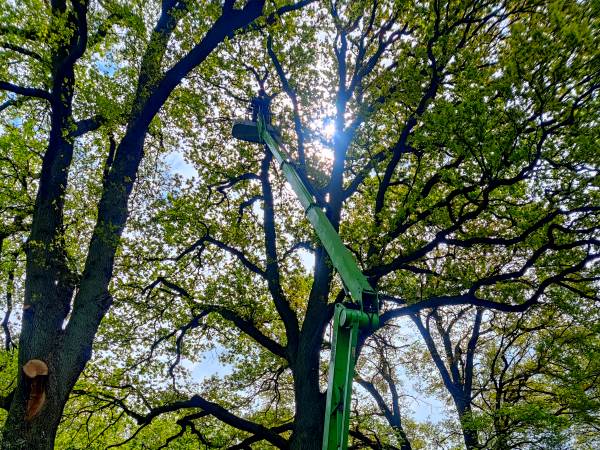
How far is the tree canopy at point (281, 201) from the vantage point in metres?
6.29

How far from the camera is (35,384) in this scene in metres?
5.25

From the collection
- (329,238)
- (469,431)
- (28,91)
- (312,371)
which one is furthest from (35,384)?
(469,431)

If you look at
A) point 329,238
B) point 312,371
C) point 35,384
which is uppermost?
point 329,238

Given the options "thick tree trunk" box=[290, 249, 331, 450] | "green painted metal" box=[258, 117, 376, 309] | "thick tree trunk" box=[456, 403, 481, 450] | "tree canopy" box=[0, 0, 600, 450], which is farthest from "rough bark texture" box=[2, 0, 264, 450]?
"thick tree trunk" box=[456, 403, 481, 450]

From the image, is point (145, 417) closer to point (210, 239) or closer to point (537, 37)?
point (210, 239)

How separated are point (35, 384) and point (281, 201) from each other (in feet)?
25.7

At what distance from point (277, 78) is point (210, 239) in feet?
16.4

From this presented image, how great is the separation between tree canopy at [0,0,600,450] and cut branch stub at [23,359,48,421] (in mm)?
42

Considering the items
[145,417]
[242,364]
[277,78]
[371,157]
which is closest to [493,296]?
[371,157]

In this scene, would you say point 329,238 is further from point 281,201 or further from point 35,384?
point 281,201

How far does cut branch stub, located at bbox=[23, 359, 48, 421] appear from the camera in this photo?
16.9 feet

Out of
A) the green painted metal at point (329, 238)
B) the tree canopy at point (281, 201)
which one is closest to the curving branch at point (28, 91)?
the tree canopy at point (281, 201)

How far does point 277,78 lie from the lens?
10.6m

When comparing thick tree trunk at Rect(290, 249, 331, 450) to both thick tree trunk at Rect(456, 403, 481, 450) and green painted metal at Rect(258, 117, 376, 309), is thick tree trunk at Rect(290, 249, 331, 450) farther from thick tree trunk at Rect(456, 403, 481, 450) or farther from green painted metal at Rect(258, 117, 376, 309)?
thick tree trunk at Rect(456, 403, 481, 450)
